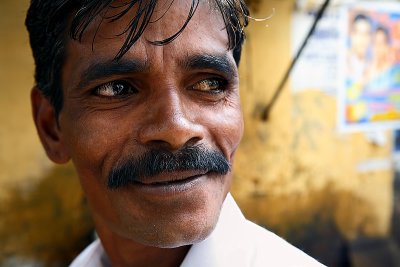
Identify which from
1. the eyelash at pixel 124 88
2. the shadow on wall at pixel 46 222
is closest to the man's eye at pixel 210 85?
the eyelash at pixel 124 88

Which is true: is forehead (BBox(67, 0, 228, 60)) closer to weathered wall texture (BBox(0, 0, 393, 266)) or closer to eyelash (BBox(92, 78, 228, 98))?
eyelash (BBox(92, 78, 228, 98))

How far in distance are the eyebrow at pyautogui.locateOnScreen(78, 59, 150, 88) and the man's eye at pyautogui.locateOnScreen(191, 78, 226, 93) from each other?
0.16 metres

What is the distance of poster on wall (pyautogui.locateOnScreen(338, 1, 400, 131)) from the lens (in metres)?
4.47

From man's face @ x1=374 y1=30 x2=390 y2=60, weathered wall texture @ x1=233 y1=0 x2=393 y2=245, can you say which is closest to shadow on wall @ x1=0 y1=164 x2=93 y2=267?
weathered wall texture @ x1=233 y1=0 x2=393 y2=245

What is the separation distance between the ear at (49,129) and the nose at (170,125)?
0.46 meters

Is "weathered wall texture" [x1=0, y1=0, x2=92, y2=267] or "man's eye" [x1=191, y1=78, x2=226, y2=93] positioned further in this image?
"weathered wall texture" [x1=0, y1=0, x2=92, y2=267]

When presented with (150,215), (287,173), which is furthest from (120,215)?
(287,173)

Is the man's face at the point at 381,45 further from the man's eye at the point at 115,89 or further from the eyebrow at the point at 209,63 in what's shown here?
the man's eye at the point at 115,89

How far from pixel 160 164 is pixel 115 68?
27cm

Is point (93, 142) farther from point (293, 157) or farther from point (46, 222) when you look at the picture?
point (293, 157)

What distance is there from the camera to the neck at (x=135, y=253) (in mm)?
1397

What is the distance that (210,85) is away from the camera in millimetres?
1316

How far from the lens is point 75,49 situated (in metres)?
1.29

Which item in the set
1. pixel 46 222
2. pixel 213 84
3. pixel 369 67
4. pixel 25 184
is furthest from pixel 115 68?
pixel 369 67
